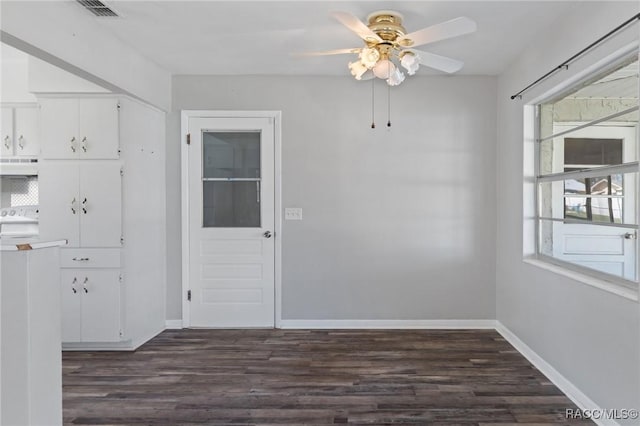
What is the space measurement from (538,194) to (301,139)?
2.23m

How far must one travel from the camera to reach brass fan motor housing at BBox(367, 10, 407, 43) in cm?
242

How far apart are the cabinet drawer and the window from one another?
362cm

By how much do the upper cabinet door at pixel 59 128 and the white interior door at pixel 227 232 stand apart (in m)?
1.02

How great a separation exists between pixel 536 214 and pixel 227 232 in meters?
2.90

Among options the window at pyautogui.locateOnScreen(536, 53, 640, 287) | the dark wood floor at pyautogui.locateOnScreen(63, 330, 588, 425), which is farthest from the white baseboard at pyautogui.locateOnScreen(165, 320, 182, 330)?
the window at pyautogui.locateOnScreen(536, 53, 640, 287)

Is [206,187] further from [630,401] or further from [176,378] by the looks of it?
[630,401]

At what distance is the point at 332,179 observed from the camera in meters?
3.93

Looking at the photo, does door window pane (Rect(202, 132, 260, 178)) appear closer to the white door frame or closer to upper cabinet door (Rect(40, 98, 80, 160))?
the white door frame

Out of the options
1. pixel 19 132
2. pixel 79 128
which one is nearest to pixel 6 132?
pixel 19 132

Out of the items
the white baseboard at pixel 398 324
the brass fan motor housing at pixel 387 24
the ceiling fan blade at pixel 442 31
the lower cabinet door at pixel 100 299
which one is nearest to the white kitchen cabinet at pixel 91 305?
the lower cabinet door at pixel 100 299

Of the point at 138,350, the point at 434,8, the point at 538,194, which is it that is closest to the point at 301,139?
the point at 434,8

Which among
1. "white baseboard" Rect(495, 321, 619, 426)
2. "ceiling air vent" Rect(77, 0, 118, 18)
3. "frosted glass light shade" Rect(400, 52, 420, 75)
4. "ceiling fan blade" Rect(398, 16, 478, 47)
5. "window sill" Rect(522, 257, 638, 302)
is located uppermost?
"ceiling air vent" Rect(77, 0, 118, 18)

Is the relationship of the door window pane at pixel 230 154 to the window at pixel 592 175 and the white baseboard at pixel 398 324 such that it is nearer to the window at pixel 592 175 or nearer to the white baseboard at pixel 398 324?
the white baseboard at pixel 398 324

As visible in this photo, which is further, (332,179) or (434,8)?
(332,179)
